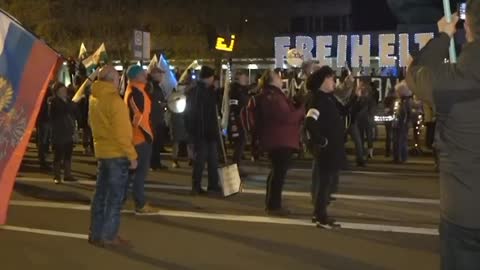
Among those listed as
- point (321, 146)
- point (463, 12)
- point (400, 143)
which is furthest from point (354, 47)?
point (463, 12)

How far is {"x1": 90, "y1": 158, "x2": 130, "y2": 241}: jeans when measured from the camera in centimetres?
781

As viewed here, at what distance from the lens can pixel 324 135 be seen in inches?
335

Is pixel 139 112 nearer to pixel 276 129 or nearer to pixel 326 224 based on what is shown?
pixel 276 129

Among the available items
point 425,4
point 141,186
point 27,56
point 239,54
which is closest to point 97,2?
point 239,54

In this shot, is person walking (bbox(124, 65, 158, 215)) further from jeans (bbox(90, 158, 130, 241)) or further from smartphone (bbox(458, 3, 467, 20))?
smartphone (bbox(458, 3, 467, 20))

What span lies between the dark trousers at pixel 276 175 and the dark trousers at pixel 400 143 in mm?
6286

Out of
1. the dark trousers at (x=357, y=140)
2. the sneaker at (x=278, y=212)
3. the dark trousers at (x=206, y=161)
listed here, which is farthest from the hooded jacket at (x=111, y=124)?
the dark trousers at (x=357, y=140)

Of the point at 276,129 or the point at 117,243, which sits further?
the point at 276,129

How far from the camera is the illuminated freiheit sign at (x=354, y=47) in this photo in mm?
22500

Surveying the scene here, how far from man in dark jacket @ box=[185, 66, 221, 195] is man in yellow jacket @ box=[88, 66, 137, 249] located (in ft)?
10.3

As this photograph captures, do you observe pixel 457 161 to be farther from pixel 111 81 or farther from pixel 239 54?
pixel 239 54

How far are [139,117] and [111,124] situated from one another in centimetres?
122

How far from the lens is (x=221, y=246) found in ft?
25.8

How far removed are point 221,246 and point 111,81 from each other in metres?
1.91
